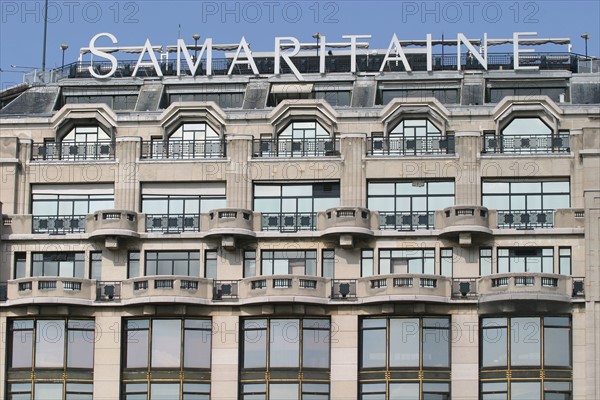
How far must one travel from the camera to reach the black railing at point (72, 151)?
349 ft

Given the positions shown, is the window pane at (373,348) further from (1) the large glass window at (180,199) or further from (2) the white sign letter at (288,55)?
(2) the white sign letter at (288,55)

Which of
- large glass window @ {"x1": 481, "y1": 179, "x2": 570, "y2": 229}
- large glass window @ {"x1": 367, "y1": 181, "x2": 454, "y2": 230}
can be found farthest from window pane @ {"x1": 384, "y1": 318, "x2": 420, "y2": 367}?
large glass window @ {"x1": 481, "y1": 179, "x2": 570, "y2": 229}

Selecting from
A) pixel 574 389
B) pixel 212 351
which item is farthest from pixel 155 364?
pixel 574 389

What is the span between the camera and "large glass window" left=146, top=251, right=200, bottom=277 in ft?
341

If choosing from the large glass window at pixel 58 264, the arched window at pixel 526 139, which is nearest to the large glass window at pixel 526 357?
the arched window at pixel 526 139

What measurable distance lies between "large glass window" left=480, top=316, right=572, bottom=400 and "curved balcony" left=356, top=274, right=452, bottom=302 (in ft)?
8.47

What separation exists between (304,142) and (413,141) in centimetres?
567

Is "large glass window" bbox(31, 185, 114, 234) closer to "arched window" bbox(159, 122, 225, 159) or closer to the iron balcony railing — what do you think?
"arched window" bbox(159, 122, 225, 159)

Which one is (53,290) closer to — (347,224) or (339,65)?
(347,224)

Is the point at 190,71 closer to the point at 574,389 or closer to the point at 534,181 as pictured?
the point at 534,181

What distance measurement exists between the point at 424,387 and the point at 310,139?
14.9 meters

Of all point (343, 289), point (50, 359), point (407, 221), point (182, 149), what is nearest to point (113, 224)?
point (182, 149)

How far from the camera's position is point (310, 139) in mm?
106000

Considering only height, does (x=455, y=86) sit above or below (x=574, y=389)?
above
